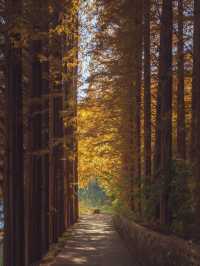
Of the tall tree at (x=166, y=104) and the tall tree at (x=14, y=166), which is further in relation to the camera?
the tall tree at (x=166, y=104)

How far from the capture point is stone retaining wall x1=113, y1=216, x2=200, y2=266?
8.12m

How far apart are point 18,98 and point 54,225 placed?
348 inches

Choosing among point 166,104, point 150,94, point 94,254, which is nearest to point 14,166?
point 166,104

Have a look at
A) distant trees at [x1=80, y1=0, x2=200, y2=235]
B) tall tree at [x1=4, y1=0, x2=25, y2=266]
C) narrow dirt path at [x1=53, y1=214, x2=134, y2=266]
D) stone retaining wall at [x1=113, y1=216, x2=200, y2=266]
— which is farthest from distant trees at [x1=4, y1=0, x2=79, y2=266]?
stone retaining wall at [x1=113, y1=216, x2=200, y2=266]

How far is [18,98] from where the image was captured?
11.3 m

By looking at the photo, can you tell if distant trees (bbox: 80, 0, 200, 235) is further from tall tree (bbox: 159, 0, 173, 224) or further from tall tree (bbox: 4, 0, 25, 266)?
tall tree (bbox: 4, 0, 25, 266)

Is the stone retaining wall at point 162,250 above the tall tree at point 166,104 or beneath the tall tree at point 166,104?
beneath

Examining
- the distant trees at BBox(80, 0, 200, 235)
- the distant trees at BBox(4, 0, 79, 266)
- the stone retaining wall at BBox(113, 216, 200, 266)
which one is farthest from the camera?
the distant trees at BBox(80, 0, 200, 235)

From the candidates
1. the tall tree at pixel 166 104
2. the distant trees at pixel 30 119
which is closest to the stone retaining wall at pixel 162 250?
the tall tree at pixel 166 104

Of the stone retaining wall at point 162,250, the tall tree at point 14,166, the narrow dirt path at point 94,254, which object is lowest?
the narrow dirt path at point 94,254

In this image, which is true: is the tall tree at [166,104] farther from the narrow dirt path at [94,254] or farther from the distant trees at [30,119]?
the distant trees at [30,119]

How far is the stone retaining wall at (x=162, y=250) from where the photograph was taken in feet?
26.6

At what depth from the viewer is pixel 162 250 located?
33.3 ft

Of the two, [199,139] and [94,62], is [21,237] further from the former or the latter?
[94,62]
